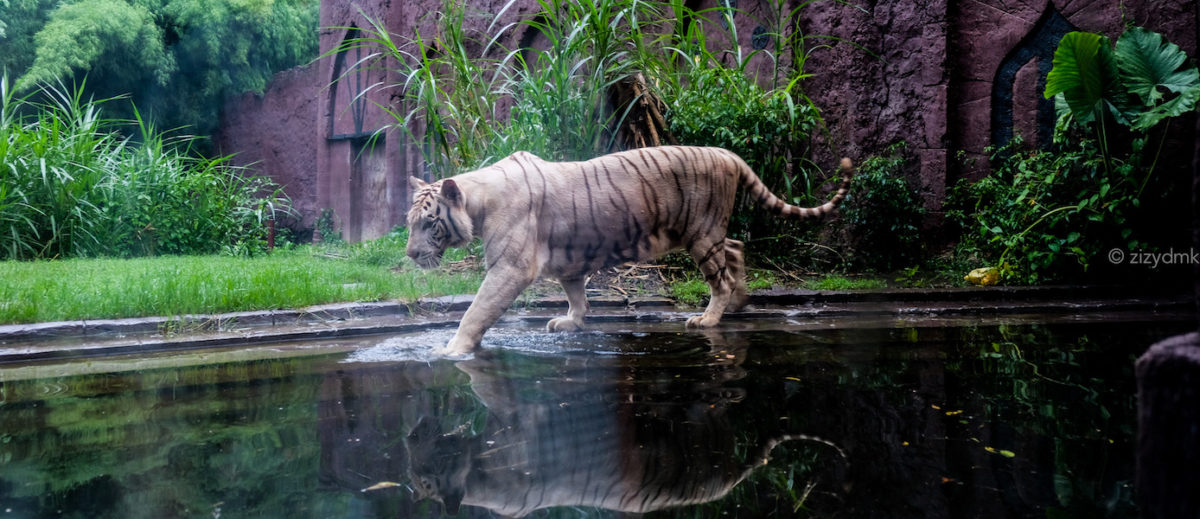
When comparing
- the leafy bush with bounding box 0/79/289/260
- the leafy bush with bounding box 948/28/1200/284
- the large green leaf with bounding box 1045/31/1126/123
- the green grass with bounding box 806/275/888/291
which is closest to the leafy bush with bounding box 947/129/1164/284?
the leafy bush with bounding box 948/28/1200/284

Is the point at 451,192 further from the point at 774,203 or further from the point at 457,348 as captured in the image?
the point at 774,203

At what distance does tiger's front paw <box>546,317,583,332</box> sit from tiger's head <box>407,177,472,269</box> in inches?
34.0

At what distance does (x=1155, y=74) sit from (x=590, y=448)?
6438mm

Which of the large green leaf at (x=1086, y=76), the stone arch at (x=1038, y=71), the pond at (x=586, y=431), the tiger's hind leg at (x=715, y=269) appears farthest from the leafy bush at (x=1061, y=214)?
the tiger's hind leg at (x=715, y=269)

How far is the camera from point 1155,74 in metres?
6.47

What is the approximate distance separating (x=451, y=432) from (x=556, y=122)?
13.7 ft

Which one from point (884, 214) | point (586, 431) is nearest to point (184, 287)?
point (586, 431)

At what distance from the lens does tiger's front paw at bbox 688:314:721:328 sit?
5156 millimetres

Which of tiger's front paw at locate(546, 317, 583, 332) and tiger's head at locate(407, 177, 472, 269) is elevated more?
tiger's head at locate(407, 177, 472, 269)

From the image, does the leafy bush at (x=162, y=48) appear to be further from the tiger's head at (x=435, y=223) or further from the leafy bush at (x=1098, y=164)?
the leafy bush at (x=1098, y=164)

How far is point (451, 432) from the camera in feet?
9.07

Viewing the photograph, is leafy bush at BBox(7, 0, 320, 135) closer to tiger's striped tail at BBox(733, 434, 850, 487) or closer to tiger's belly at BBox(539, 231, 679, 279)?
tiger's belly at BBox(539, 231, 679, 279)

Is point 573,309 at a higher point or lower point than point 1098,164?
lower

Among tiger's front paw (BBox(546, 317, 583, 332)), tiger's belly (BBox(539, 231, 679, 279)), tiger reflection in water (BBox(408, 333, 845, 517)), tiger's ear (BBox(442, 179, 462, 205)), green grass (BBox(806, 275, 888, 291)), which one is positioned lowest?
tiger reflection in water (BBox(408, 333, 845, 517))
